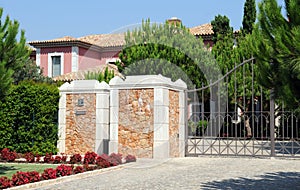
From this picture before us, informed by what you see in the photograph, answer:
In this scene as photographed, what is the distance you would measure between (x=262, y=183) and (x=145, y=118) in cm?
507

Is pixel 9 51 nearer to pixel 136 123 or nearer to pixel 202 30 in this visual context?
pixel 136 123

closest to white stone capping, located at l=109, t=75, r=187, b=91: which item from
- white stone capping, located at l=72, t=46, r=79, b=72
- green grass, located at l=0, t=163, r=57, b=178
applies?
green grass, located at l=0, t=163, r=57, b=178

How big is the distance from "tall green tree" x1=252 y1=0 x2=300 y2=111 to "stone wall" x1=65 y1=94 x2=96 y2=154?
26.9 ft

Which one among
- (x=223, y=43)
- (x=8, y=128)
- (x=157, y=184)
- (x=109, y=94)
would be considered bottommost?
(x=157, y=184)

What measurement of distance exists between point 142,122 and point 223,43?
12.0 m

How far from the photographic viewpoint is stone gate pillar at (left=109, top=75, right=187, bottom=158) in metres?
13.1

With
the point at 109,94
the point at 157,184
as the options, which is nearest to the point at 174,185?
the point at 157,184

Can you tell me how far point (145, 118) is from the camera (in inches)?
523

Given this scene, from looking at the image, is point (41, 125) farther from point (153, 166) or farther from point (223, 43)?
point (223, 43)

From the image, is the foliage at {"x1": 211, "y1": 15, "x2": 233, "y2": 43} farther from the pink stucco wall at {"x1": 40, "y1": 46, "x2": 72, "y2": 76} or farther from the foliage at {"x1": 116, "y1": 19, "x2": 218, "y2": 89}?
the pink stucco wall at {"x1": 40, "y1": 46, "x2": 72, "y2": 76}

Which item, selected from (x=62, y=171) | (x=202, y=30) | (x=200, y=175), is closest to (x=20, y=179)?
(x=62, y=171)

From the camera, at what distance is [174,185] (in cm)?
867

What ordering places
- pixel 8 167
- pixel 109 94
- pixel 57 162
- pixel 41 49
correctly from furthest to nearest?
pixel 41 49
pixel 109 94
pixel 57 162
pixel 8 167

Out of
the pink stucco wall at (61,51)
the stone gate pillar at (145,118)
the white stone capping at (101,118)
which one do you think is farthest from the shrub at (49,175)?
the pink stucco wall at (61,51)
